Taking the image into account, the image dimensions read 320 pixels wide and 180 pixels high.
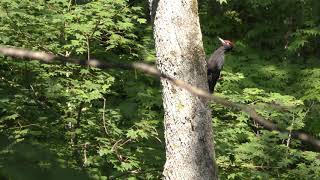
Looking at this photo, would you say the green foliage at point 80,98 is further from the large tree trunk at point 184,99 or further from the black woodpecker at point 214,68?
the large tree trunk at point 184,99

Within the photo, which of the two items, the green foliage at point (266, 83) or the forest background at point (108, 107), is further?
the green foliage at point (266, 83)

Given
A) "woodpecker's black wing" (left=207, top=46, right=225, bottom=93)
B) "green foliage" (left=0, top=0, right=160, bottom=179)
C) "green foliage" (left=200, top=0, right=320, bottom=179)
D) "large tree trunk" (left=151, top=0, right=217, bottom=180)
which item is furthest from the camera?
"woodpecker's black wing" (left=207, top=46, right=225, bottom=93)

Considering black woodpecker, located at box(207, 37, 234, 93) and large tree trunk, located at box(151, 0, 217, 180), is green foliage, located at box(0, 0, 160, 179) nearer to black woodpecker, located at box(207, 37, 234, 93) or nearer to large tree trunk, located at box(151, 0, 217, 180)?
black woodpecker, located at box(207, 37, 234, 93)

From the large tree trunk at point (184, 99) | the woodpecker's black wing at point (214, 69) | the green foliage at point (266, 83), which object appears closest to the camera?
the large tree trunk at point (184, 99)

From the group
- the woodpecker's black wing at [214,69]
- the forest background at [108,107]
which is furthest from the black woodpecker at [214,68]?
the forest background at [108,107]

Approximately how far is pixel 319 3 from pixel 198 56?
5646 mm

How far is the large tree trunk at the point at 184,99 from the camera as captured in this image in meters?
3.29

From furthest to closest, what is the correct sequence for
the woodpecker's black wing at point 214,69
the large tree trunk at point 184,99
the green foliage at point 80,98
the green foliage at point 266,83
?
the woodpecker's black wing at point 214,69, the green foliage at point 266,83, the green foliage at point 80,98, the large tree trunk at point 184,99

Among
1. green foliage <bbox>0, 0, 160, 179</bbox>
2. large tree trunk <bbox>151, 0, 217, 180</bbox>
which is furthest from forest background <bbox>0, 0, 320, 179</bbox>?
large tree trunk <bbox>151, 0, 217, 180</bbox>

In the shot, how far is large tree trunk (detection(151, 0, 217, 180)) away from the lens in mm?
3293

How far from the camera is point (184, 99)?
3.31m

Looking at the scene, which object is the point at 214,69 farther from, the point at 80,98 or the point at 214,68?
the point at 80,98

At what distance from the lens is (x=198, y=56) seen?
336 centimetres

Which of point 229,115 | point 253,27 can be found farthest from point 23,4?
point 253,27
